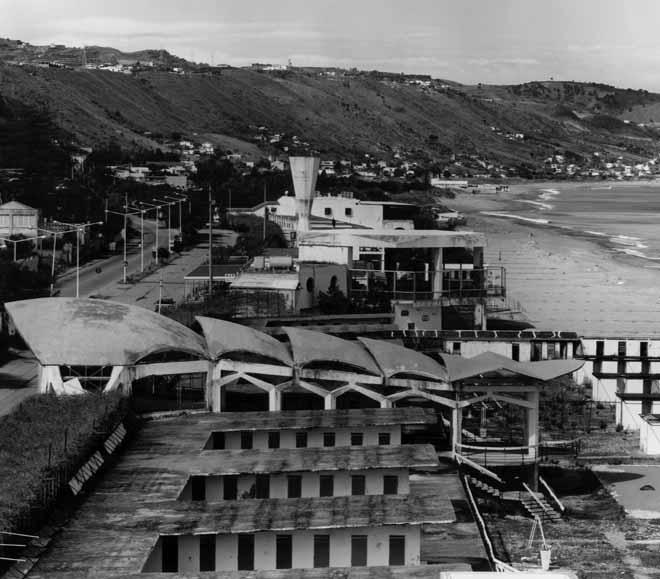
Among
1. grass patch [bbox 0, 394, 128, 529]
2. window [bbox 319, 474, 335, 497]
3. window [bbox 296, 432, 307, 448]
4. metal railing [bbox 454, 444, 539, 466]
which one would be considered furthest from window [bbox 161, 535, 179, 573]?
metal railing [bbox 454, 444, 539, 466]

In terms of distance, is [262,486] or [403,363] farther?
[403,363]

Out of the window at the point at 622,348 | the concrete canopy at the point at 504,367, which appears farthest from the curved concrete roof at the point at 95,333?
the window at the point at 622,348

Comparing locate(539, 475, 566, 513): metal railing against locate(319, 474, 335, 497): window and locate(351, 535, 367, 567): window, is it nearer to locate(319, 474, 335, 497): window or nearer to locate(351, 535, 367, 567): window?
locate(319, 474, 335, 497): window

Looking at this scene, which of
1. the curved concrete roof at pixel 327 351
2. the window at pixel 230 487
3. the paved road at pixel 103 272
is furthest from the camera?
the paved road at pixel 103 272

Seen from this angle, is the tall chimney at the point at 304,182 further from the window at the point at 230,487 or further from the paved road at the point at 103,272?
the window at the point at 230,487

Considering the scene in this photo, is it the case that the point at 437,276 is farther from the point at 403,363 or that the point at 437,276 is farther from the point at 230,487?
the point at 230,487

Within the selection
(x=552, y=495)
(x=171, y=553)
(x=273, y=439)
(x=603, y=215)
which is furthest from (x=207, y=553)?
(x=603, y=215)

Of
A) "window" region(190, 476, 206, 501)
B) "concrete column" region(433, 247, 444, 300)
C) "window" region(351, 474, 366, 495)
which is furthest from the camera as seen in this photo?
"concrete column" region(433, 247, 444, 300)
